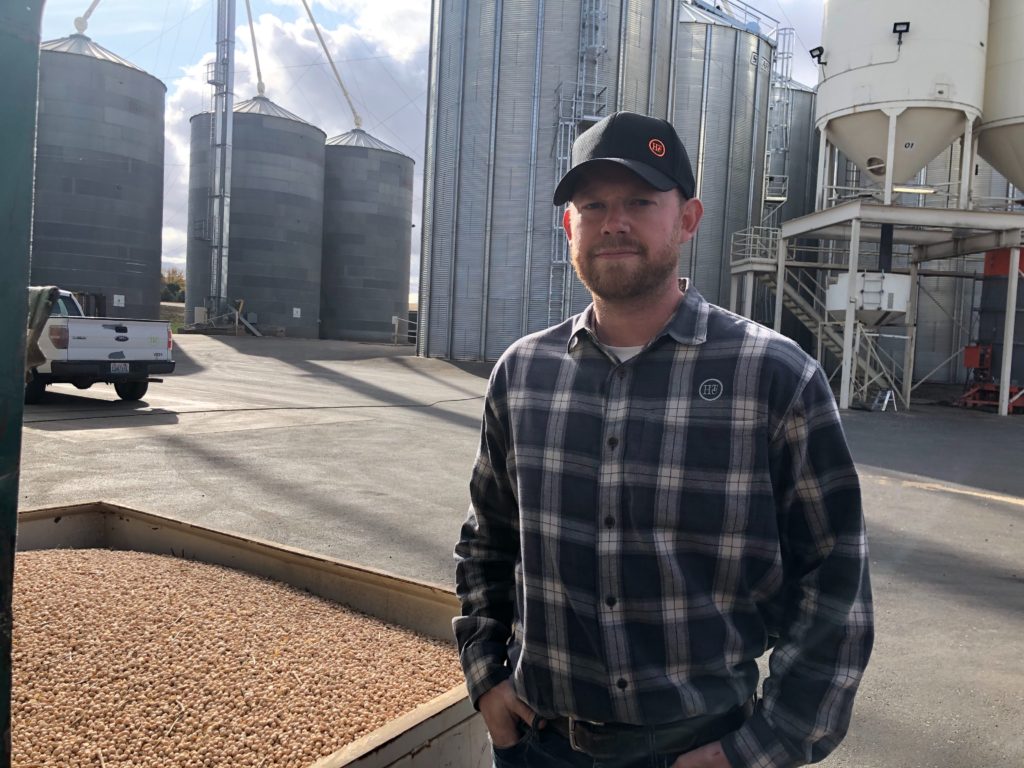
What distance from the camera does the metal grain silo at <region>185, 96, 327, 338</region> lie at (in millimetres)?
32781

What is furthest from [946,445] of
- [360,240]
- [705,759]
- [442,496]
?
[360,240]

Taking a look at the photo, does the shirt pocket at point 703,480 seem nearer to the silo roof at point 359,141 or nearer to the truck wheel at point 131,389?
the truck wheel at point 131,389

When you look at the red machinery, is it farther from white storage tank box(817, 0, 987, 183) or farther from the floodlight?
the floodlight

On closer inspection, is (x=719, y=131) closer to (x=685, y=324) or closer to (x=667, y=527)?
(x=685, y=324)

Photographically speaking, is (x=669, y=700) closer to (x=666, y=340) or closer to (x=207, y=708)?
(x=666, y=340)

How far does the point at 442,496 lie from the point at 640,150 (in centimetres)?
590

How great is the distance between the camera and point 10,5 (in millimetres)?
1354

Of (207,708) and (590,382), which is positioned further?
(207,708)

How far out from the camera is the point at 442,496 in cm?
745

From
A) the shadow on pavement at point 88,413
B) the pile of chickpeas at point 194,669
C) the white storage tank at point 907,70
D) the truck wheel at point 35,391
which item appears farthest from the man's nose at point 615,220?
the white storage tank at point 907,70

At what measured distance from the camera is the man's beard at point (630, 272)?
71.7 inches

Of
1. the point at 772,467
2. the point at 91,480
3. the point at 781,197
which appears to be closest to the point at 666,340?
the point at 772,467

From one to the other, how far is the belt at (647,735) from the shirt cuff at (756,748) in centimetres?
7

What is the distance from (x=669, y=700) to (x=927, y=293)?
27.2 metres
